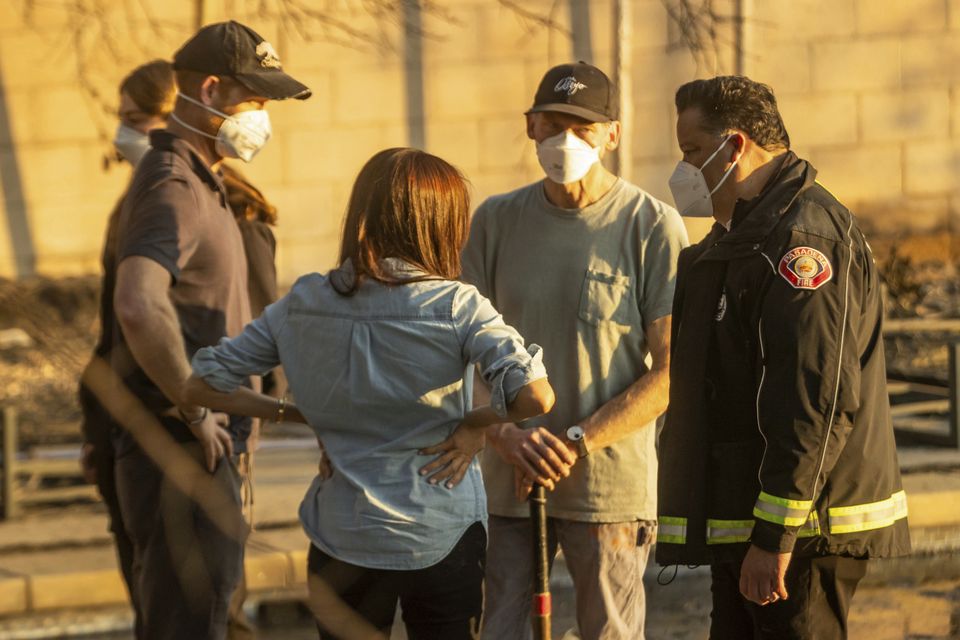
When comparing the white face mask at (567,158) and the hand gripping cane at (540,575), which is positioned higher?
the white face mask at (567,158)

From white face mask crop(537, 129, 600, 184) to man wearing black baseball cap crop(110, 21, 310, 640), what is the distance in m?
0.87

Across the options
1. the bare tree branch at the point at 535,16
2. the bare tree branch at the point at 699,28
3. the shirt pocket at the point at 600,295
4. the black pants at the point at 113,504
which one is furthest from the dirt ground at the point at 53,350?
the shirt pocket at the point at 600,295

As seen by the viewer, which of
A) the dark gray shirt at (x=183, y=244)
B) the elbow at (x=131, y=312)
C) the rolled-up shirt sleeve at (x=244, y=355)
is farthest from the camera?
the dark gray shirt at (x=183, y=244)

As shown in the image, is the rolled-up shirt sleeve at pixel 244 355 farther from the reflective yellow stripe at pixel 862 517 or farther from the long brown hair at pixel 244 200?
the long brown hair at pixel 244 200

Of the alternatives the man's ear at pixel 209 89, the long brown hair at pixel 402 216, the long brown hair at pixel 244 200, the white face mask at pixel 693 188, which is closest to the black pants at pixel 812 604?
the white face mask at pixel 693 188

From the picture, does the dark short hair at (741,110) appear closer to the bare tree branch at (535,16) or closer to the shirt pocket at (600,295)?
the shirt pocket at (600,295)

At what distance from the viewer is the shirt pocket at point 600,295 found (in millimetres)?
4418

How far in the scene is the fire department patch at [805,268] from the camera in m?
3.48

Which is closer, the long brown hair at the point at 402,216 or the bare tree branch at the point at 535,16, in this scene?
the long brown hair at the point at 402,216

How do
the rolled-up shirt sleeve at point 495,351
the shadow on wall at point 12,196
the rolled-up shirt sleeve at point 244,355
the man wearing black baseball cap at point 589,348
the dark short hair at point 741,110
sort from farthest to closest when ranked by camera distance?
1. the shadow on wall at point 12,196
2. the man wearing black baseball cap at point 589,348
3. the dark short hair at point 741,110
4. the rolled-up shirt sleeve at point 244,355
5. the rolled-up shirt sleeve at point 495,351

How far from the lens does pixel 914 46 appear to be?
12070 mm

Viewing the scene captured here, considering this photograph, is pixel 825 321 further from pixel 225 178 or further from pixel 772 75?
pixel 772 75

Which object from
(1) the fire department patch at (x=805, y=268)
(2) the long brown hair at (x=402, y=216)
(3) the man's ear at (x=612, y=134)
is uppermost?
(3) the man's ear at (x=612, y=134)

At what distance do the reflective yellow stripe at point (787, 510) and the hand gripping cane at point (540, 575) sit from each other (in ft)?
2.09
